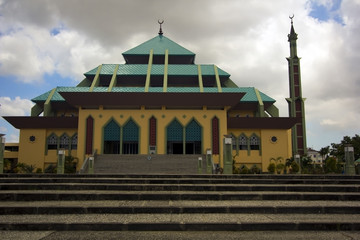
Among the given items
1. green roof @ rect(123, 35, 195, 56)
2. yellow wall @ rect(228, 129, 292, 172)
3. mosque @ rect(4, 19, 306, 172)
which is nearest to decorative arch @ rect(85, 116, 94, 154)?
mosque @ rect(4, 19, 306, 172)

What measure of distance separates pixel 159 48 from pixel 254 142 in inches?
596

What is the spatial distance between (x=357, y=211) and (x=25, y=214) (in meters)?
6.15

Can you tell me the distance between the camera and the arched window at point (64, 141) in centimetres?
2790

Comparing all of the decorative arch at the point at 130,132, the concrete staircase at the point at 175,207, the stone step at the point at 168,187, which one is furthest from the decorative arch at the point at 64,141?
the stone step at the point at 168,187

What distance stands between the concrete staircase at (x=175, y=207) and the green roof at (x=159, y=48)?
27044 millimetres

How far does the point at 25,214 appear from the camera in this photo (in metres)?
5.56

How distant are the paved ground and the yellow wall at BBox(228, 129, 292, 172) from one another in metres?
23.2

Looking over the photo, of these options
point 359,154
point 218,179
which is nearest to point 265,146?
point 359,154

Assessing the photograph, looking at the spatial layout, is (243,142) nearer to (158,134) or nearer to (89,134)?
(158,134)

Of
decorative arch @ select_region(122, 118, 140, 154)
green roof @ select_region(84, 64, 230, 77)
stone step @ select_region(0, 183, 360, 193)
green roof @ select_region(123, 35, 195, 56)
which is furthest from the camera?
green roof @ select_region(123, 35, 195, 56)

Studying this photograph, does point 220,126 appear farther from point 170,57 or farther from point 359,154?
point 359,154

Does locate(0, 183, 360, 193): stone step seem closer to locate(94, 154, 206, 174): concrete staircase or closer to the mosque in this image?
locate(94, 154, 206, 174): concrete staircase

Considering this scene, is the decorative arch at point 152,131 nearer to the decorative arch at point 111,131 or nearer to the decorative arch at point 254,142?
the decorative arch at point 111,131

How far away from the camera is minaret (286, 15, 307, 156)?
30562 millimetres
